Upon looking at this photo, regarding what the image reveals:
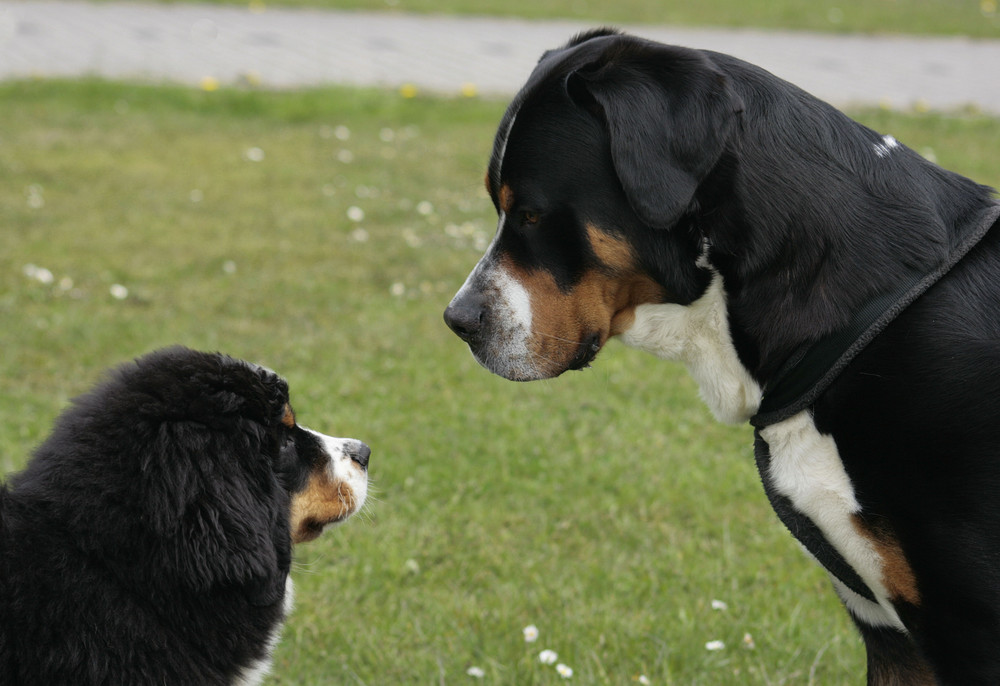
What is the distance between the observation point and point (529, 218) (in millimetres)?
2719

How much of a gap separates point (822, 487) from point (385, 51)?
40.4ft

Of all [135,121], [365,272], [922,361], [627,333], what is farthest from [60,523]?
[135,121]

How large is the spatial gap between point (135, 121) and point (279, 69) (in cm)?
265

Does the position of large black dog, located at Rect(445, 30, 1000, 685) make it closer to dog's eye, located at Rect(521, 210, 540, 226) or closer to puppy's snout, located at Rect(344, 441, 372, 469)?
dog's eye, located at Rect(521, 210, 540, 226)

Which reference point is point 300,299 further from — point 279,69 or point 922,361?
point 279,69

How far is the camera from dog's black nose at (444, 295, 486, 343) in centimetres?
284

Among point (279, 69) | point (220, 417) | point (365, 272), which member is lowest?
point (279, 69)

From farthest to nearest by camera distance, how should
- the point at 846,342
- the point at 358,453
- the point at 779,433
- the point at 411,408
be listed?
the point at 411,408, the point at 358,453, the point at 779,433, the point at 846,342

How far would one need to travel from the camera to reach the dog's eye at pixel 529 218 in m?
2.70

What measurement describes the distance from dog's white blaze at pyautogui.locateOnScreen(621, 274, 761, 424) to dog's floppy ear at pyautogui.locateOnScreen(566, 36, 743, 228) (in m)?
0.27

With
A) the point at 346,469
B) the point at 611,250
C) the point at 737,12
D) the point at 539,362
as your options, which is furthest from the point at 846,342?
the point at 737,12

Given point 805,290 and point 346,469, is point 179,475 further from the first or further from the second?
point 805,290

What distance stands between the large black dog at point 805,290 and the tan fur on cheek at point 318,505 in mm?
799

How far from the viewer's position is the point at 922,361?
7.61ft
